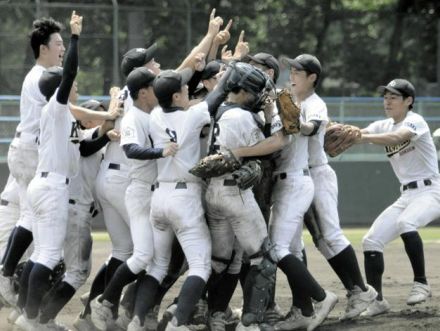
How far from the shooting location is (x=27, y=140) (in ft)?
31.6

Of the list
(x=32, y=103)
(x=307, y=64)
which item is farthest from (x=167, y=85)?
(x=32, y=103)

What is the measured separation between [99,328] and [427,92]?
640 inches

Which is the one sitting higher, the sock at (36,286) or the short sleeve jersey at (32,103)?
the short sleeve jersey at (32,103)

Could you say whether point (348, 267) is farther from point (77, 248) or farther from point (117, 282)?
point (77, 248)

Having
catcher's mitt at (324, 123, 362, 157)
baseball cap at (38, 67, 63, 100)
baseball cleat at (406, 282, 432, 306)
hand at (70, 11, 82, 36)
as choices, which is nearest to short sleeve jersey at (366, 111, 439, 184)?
catcher's mitt at (324, 123, 362, 157)

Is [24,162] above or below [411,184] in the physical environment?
above

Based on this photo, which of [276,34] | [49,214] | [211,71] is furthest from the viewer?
[276,34]

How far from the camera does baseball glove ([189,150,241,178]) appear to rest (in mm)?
8203

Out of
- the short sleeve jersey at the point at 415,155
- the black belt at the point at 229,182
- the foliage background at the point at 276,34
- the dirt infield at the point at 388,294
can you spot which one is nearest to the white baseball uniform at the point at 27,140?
the dirt infield at the point at 388,294

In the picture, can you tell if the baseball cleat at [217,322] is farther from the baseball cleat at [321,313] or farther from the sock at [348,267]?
the sock at [348,267]

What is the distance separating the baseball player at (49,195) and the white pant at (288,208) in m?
1.54

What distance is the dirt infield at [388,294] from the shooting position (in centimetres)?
909

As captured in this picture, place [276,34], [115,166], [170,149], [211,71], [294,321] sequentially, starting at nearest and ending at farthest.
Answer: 1. [170,149]
2. [294,321]
3. [115,166]
4. [211,71]
5. [276,34]

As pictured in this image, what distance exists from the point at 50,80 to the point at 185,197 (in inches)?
59.5
